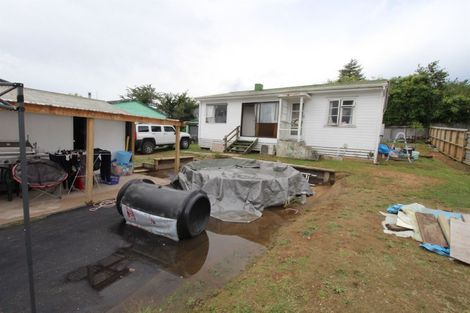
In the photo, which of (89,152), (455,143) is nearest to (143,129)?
(89,152)

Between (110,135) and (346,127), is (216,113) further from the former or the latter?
(110,135)

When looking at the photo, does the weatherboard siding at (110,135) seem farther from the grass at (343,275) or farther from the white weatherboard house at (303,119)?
the grass at (343,275)

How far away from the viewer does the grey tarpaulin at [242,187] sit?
5257 millimetres

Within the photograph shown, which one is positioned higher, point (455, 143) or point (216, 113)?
point (216, 113)

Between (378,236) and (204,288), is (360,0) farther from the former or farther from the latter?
(204,288)

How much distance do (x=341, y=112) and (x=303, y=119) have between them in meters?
2.00

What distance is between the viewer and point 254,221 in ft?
15.8

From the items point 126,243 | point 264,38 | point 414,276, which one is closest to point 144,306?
point 126,243

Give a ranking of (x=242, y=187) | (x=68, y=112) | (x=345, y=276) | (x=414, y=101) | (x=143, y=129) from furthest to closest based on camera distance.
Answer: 1. (x=414, y=101)
2. (x=143, y=129)
3. (x=242, y=187)
4. (x=68, y=112)
5. (x=345, y=276)

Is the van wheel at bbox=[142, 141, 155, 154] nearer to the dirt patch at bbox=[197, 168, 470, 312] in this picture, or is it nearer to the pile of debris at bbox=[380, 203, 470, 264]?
the dirt patch at bbox=[197, 168, 470, 312]

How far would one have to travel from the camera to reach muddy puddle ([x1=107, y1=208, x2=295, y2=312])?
92.8 inches

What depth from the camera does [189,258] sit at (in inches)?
127

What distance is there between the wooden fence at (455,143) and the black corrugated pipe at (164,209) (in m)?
14.2

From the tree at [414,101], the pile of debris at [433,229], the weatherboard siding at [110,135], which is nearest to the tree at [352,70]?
the tree at [414,101]
